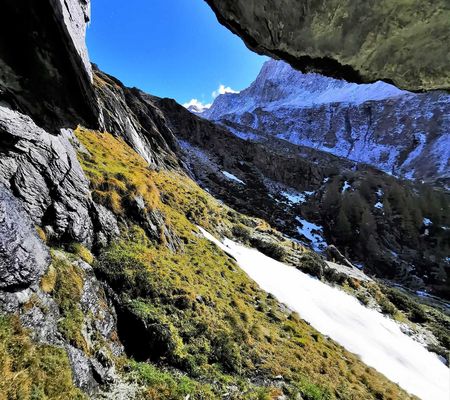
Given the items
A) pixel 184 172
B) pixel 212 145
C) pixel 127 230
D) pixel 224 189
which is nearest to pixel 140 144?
pixel 184 172

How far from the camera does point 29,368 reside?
9.27 metres

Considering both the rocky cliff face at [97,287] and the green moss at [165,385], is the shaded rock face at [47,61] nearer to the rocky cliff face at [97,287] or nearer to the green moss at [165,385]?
the rocky cliff face at [97,287]

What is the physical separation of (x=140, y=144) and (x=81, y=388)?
5012 cm

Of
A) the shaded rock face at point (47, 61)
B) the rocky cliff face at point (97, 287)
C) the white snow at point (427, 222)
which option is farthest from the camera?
the white snow at point (427, 222)

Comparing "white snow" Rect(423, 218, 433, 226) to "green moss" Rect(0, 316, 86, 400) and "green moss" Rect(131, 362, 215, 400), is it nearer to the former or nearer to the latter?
"green moss" Rect(131, 362, 215, 400)

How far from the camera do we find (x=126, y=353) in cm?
1352

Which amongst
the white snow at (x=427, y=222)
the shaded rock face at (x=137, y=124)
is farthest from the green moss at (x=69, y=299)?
the white snow at (x=427, y=222)

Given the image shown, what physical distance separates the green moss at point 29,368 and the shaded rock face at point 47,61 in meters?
6.53

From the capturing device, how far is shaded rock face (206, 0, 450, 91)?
16.9 ft

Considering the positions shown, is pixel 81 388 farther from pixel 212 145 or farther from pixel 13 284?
pixel 212 145

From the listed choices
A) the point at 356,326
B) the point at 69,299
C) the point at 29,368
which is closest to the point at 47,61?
the point at 29,368

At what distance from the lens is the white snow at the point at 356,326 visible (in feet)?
78.1

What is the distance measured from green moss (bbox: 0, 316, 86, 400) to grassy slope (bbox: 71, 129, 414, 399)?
3.42m

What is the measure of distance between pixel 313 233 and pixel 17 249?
70463mm
